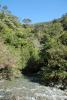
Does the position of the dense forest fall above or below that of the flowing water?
above

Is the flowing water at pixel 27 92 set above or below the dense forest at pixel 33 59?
below

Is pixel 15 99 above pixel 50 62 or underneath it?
underneath

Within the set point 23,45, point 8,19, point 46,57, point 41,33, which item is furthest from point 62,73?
point 41,33

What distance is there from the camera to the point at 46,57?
28812 mm

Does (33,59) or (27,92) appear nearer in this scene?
(27,92)

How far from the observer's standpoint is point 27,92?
20.7 metres

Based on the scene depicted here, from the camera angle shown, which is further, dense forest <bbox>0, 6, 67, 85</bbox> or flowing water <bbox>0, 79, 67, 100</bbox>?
dense forest <bbox>0, 6, 67, 85</bbox>

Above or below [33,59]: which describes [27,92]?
below

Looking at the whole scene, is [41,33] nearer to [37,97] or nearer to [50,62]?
[50,62]

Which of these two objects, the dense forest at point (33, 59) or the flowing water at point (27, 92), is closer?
the flowing water at point (27, 92)

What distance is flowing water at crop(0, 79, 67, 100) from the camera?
1916 cm

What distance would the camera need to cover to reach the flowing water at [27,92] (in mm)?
19156

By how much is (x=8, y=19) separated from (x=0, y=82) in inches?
1062

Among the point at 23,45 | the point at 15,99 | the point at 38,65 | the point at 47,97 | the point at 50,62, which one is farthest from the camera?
the point at 23,45
